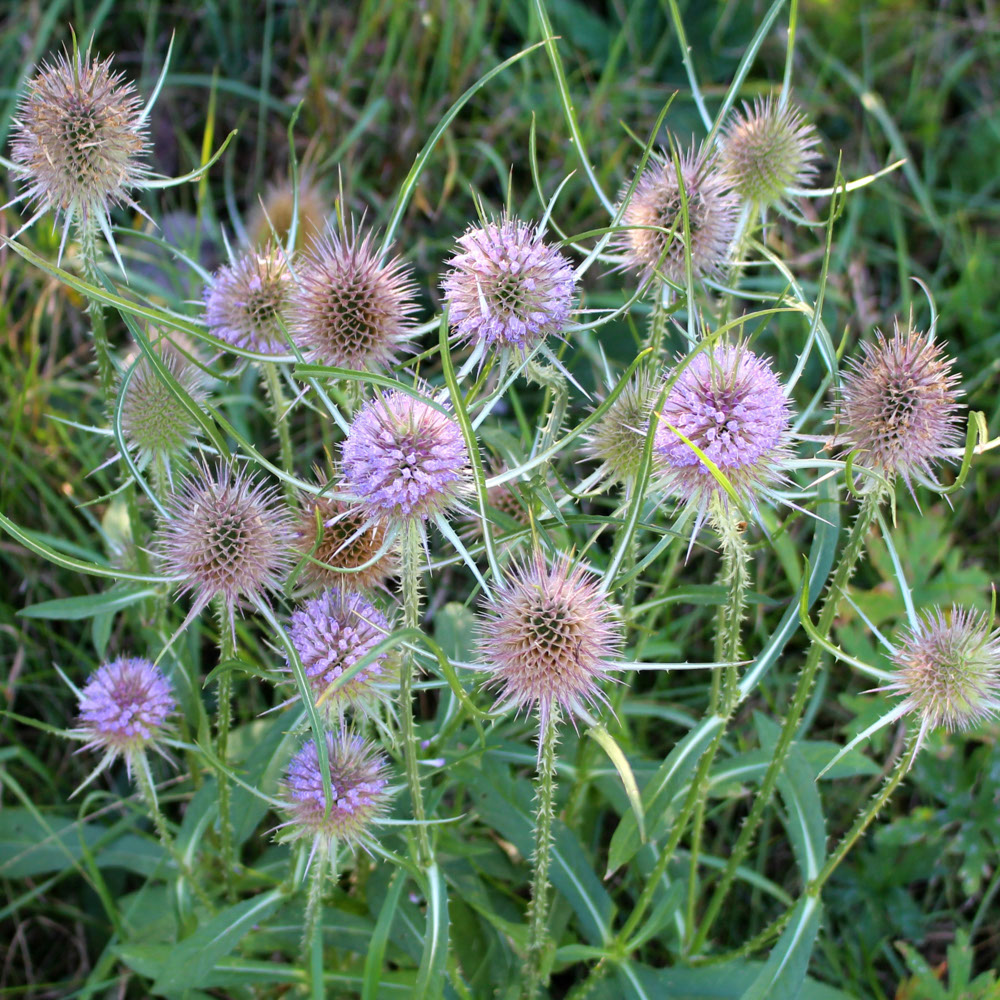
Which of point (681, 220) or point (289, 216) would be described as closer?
point (681, 220)

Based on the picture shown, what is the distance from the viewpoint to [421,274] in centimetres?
447

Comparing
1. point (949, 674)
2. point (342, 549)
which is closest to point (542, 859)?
point (342, 549)

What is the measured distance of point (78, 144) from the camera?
2.14 metres

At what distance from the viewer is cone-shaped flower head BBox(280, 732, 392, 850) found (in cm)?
209

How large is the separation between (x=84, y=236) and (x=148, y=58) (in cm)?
299

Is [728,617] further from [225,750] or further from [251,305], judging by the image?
[251,305]

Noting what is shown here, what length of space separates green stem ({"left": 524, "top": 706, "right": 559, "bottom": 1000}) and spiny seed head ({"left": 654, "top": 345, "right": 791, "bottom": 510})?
1.71 feet

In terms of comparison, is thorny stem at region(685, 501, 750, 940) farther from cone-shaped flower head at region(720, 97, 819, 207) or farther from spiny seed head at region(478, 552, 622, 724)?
cone-shaped flower head at region(720, 97, 819, 207)

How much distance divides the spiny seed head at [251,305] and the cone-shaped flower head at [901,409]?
1342 millimetres

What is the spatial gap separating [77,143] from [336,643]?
1221 millimetres

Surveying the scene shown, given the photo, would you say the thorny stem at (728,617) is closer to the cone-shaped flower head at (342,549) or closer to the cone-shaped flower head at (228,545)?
the cone-shaped flower head at (342,549)

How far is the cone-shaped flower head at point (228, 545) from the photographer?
2008 millimetres

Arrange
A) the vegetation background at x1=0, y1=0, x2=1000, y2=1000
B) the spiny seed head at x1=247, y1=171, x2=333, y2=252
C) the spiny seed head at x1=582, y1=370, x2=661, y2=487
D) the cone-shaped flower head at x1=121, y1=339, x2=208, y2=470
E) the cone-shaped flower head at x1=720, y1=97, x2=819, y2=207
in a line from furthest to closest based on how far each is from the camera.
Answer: the spiny seed head at x1=247, y1=171, x2=333, y2=252 < the vegetation background at x1=0, y1=0, x2=1000, y2=1000 < the cone-shaped flower head at x1=720, y1=97, x2=819, y2=207 < the cone-shaped flower head at x1=121, y1=339, x2=208, y2=470 < the spiny seed head at x1=582, y1=370, x2=661, y2=487

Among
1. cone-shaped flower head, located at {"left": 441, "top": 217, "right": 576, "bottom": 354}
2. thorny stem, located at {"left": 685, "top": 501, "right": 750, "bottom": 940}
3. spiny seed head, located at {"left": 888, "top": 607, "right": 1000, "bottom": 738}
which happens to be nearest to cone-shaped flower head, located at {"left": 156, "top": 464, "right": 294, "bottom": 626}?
cone-shaped flower head, located at {"left": 441, "top": 217, "right": 576, "bottom": 354}
